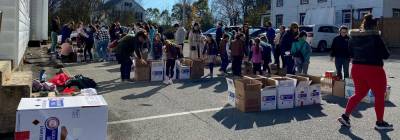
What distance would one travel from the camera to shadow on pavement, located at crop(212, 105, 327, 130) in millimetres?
7379

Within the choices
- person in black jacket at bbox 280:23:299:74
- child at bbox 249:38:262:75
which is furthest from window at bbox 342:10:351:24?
person in black jacket at bbox 280:23:299:74

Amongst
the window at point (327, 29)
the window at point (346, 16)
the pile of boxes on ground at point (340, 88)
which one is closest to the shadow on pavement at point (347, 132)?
the pile of boxes on ground at point (340, 88)

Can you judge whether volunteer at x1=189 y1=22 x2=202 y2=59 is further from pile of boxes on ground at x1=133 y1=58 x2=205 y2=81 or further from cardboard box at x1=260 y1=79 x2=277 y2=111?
cardboard box at x1=260 y1=79 x2=277 y2=111

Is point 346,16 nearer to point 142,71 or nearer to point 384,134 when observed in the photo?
point 142,71

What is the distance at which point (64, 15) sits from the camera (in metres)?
41.4

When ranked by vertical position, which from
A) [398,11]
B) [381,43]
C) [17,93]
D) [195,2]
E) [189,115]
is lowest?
[189,115]

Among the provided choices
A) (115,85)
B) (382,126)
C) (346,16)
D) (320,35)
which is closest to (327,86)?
(382,126)

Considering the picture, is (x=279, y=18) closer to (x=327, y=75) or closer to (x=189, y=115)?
(x=327, y=75)

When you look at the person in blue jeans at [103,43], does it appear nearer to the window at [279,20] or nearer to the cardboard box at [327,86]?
the cardboard box at [327,86]

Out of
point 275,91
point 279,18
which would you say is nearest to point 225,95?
point 275,91

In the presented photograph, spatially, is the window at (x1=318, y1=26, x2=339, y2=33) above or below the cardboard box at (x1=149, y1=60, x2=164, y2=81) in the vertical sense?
above

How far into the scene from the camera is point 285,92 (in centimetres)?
866

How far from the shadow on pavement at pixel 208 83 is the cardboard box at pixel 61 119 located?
22.0 ft

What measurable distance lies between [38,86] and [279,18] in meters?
40.4
